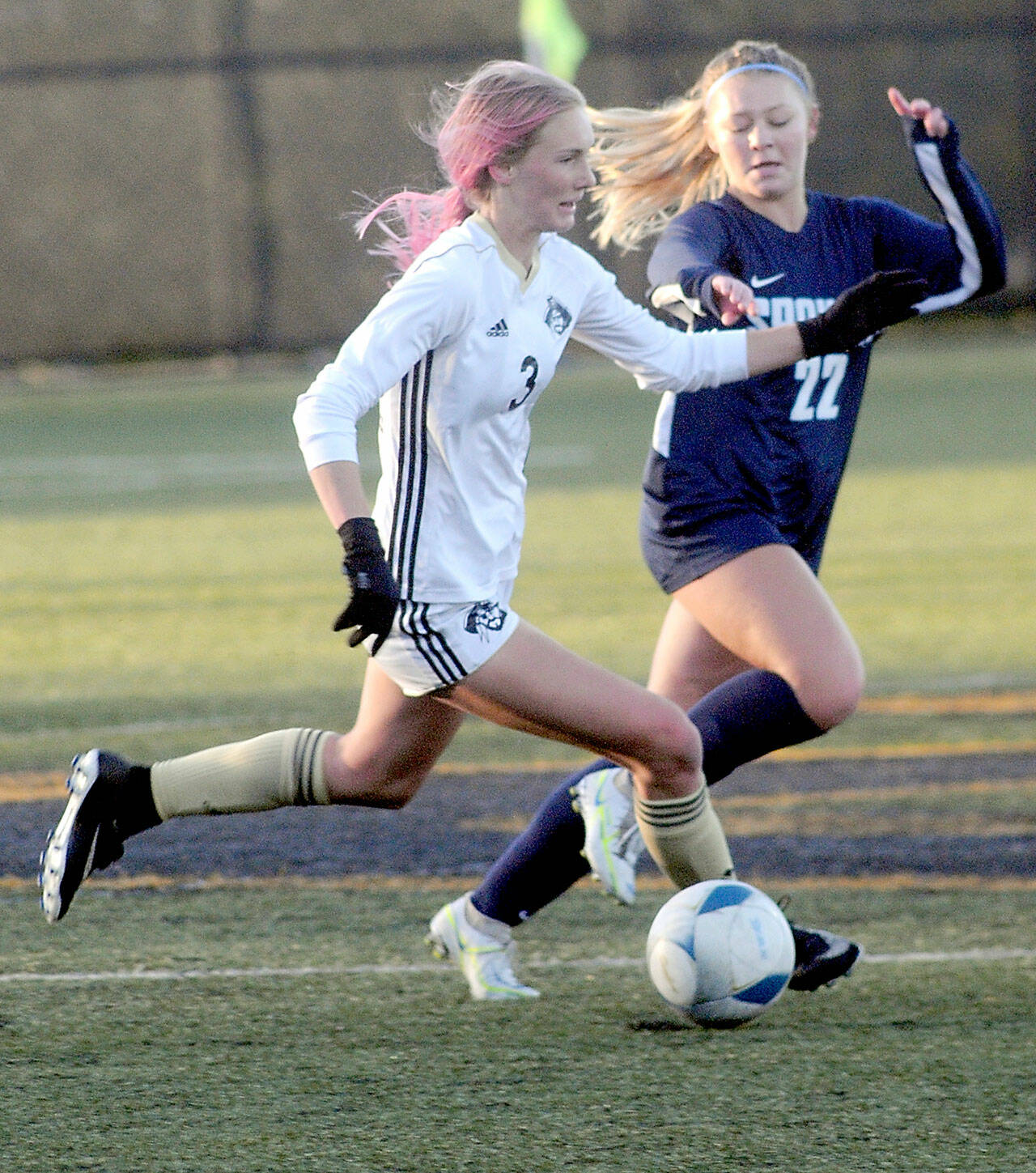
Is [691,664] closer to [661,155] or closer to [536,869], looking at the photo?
[536,869]

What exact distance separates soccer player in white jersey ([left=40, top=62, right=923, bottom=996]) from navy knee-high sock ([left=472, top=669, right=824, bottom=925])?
0.80 feet

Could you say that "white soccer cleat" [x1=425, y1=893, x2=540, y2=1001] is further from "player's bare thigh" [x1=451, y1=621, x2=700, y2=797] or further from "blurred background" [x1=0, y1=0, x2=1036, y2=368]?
"blurred background" [x1=0, y1=0, x2=1036, y2=368]

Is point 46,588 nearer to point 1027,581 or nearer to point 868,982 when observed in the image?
point 1027,581

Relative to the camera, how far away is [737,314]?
4.10m

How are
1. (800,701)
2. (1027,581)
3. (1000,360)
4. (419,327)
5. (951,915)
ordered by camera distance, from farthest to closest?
(1000,360), (1027,581), (951,915), (800,701), (419,327)

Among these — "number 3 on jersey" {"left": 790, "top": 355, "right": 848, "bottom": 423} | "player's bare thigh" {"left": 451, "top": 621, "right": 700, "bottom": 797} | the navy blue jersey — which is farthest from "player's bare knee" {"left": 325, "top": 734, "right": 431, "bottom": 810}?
"number 3 on jersey" {"left": 790, "top": 355, "right": 848, "bottom": 423}

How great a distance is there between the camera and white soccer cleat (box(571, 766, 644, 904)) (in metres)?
4.05

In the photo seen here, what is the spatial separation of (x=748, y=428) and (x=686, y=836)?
3.31 ft

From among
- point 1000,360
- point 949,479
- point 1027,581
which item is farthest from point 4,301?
point 1027,581

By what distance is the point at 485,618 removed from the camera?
365 cm

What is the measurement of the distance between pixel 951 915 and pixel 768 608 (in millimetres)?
965

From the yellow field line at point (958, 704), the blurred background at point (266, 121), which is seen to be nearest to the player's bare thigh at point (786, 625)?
the yellow field line at point (958, 704)

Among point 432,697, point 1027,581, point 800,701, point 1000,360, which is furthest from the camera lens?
Result: point 1000,360

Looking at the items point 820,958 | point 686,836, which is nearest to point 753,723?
point 686,836
